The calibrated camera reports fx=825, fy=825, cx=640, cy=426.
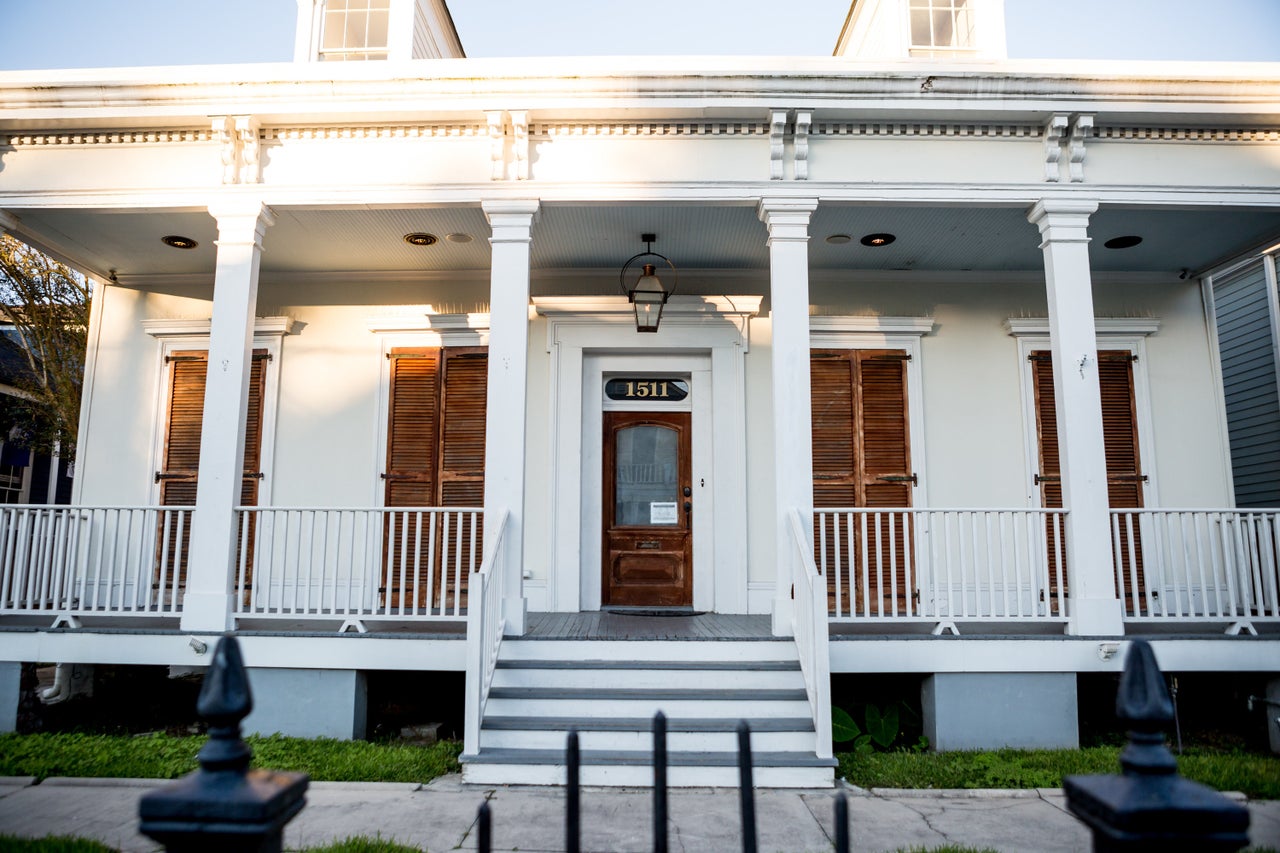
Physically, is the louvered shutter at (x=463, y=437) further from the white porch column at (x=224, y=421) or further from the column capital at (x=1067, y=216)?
the column capital at (x=1067, y=216)

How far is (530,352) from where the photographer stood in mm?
7477

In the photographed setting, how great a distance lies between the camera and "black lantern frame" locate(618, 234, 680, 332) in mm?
6496

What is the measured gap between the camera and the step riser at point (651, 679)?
5.05 meters

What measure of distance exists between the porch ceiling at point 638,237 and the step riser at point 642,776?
12.2 ft

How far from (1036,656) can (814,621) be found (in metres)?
1.78

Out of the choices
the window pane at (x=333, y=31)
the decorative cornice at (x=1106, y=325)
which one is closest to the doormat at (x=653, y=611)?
the decorative cornice at (x=1106, y=325)

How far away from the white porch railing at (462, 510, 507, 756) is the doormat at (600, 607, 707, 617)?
76.3 inches

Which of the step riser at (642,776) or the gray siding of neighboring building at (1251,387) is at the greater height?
the gray siding of neighboring building at (1251,387)

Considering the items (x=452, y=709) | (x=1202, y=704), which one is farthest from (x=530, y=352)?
(x=1202, y=704)

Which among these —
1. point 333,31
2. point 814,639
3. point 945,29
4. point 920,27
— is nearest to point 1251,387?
point 945,29

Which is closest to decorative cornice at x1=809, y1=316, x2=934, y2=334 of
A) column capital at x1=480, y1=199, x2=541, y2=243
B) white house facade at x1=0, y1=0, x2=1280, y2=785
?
white house facade at x1=0, y1=0, x2=1280, y2=785

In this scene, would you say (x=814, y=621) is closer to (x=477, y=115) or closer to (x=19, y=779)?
(x=477, y=115)

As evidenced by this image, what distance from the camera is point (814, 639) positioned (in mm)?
4672

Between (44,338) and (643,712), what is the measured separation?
12.9 meters
